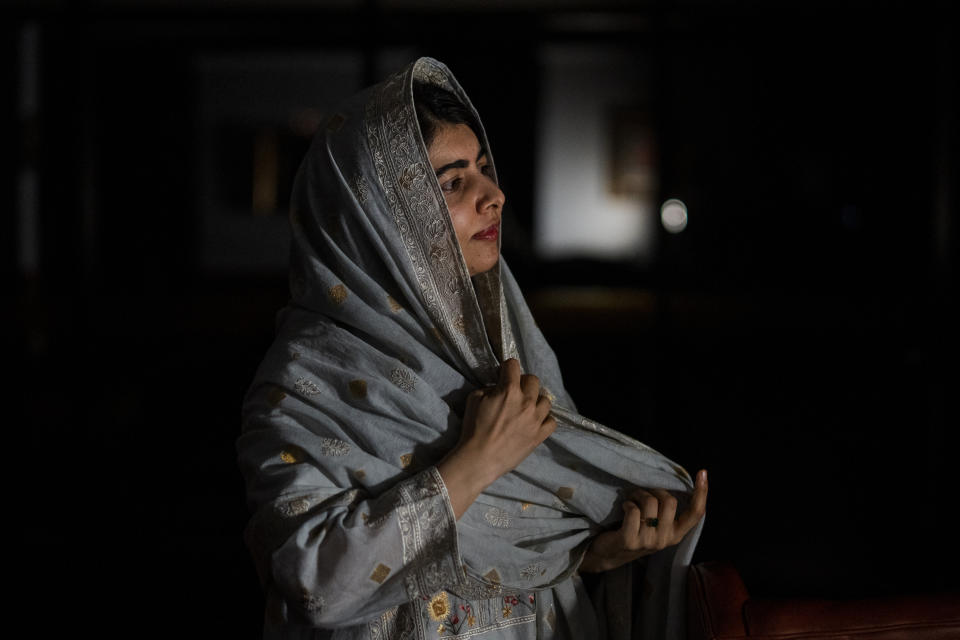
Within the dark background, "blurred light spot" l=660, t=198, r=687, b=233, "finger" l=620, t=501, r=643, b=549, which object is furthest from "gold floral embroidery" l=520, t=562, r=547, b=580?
"blurred light spot" l=660, t=198, r=687, b=233

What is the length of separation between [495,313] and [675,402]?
2.01 m

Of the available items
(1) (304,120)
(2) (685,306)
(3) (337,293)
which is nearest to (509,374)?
(3) (337,293)

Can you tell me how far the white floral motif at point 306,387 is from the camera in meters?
0.99

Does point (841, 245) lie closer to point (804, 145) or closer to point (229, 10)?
point (804, 145)

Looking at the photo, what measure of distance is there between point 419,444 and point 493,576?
19 cm

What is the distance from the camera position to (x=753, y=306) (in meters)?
3.02

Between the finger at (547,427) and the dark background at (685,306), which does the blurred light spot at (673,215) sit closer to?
the dark background at (685,306)

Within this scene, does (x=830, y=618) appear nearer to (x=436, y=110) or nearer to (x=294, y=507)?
(x=294, y=507)

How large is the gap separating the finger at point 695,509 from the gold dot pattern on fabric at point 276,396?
53 cm

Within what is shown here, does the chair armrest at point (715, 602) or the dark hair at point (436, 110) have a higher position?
the dark hair at point (436, 110)

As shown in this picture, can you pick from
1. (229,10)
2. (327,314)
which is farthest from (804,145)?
(327,314)

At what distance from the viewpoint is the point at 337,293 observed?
1029 millimetres

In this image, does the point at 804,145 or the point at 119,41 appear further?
the point at 119,41

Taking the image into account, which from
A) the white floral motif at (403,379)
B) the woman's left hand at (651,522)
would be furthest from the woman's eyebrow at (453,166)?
the woman's left hand at (651,522)
